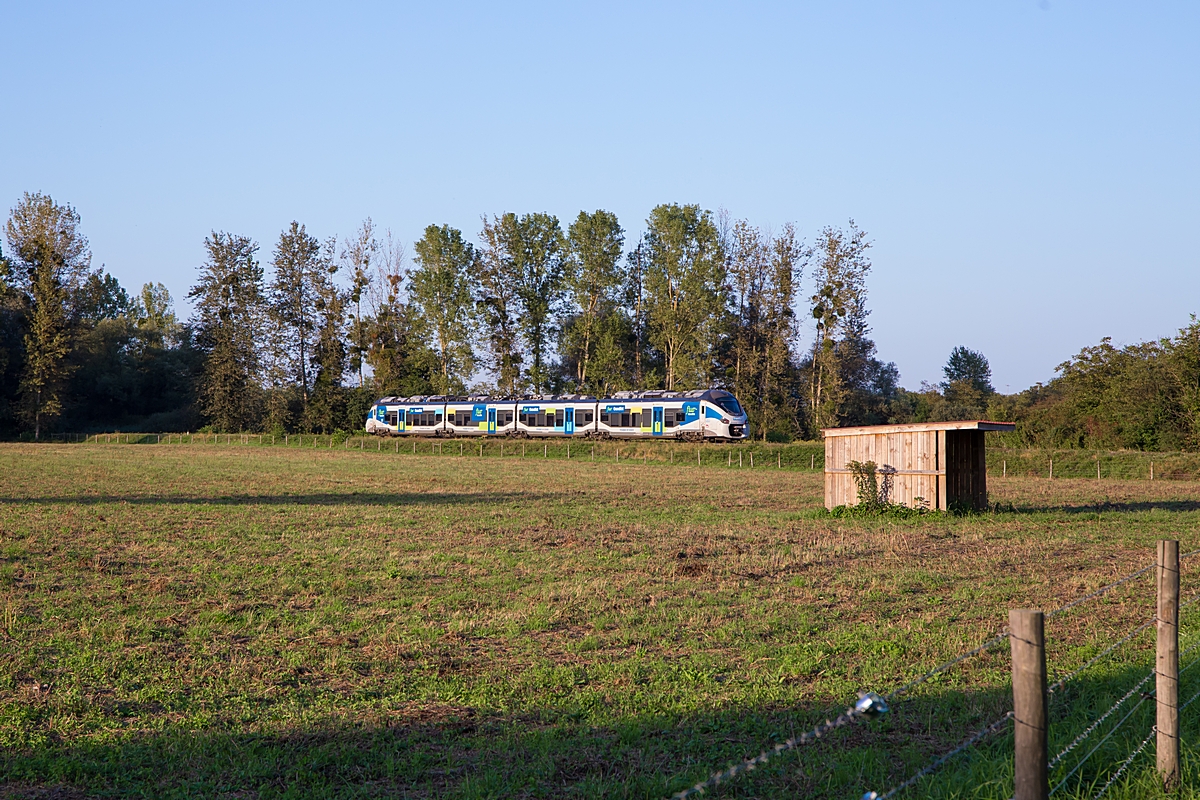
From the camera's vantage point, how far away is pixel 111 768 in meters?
6.11

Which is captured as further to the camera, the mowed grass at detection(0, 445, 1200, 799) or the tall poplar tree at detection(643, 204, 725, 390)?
the tall poplar tree at detection(643, 204, 725, 390)

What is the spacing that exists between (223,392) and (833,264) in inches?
1825

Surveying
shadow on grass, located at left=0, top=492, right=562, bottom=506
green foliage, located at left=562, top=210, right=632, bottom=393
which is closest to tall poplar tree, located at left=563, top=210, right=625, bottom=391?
green foliage, located at left=562, top=210, right=632, bottom=393

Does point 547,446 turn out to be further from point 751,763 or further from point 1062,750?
point 751,763

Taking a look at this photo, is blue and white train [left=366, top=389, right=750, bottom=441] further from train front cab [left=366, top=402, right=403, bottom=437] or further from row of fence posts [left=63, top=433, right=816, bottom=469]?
row of fence posts [left=63, top=433, right=816, bottom=469]

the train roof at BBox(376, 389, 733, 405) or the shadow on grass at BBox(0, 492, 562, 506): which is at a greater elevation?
the train roof at BBox(376, 389, 733, 405)

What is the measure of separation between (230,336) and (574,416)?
3597 centimetres

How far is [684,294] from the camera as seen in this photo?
72438mm

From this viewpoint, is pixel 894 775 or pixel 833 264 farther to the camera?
pixel 833 264

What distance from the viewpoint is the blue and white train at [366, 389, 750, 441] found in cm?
5119

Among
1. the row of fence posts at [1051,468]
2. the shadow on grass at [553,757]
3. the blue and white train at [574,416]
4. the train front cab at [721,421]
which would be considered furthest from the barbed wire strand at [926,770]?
the blue and white train at [574,416]

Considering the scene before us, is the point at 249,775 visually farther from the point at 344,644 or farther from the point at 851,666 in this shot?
the point at 851,666

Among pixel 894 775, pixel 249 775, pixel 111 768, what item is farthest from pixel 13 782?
pixel 894 775

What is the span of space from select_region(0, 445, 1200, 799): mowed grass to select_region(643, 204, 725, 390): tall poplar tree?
50.9m
